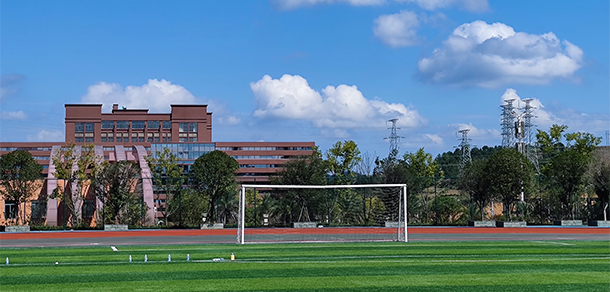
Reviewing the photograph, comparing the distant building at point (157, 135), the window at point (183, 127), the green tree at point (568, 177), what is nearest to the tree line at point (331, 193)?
the green tree at point (568, 177)

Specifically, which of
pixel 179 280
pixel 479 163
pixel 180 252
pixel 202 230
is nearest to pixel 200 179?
pixel 202 230

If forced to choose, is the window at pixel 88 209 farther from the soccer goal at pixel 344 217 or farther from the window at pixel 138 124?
the window at pixel 138 124

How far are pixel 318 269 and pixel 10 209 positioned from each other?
37567 mm

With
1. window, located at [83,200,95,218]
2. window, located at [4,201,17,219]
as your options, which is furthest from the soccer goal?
window, located at [4,201,17,219]

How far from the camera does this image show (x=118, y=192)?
42.4 m

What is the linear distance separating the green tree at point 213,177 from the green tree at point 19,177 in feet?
41.7

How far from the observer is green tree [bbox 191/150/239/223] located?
4481 centimetres

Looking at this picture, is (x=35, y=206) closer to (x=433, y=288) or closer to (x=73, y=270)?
(x=73, y=270)

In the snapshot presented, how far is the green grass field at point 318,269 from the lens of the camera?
13.3 meters

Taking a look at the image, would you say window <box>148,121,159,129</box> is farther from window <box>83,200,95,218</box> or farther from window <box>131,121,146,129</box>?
window <box>83,200,95,218</box>

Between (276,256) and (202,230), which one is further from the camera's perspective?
(202,230)

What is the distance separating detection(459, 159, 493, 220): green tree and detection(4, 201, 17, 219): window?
107ft

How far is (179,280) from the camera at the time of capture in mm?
14039

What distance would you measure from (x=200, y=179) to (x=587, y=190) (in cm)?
2810
